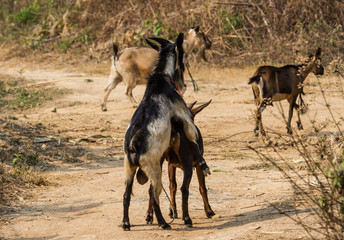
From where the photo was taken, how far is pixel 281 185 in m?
7.11

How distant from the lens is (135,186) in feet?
24.6

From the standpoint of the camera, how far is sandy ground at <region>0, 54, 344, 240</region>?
572 cm

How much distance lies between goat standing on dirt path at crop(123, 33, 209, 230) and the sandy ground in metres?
0.51

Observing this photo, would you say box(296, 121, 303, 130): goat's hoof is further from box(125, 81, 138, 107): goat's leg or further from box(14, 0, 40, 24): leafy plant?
box(14, 0, 40, 24): leafy plant

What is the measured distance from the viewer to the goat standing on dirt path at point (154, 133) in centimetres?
541

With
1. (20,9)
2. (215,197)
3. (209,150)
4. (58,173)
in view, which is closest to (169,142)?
(215,197)

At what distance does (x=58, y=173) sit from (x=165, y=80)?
3.22m

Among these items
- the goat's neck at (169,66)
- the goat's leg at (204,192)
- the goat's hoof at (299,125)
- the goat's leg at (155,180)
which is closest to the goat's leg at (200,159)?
the goat's leg at (204,192)

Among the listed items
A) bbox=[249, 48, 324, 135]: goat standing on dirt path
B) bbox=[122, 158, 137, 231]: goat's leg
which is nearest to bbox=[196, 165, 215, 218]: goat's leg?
bbox=[122, 158, 137, 231]: goat's leg

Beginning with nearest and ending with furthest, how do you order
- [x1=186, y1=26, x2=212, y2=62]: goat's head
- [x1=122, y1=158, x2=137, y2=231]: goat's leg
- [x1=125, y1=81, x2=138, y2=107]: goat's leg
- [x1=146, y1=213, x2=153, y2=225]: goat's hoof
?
[x1=122, y1=158, x2=137, y2=231]: goat's leg, [x1=146, y1=213, x2=153, y2=225]: goat's hoof, [x1=125, y1=81, x2=138, y2=107]: goat's leg, [x1=186, y1=26, x2=212, y2=62]: goat's head

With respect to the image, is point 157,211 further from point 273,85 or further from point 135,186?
point 273,85

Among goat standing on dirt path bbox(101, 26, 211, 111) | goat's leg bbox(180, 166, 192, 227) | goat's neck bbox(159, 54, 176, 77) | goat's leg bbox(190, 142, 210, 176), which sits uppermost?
goat's neck bbox(159, 54, 176, 77)

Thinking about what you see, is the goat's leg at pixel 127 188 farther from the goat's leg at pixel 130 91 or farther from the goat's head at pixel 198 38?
the goat's head at pixel 198 38

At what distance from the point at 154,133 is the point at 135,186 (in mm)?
2235
